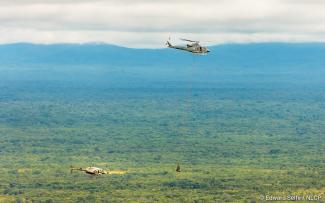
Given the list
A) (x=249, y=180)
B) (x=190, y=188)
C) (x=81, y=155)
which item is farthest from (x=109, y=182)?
(x=81, y=155)

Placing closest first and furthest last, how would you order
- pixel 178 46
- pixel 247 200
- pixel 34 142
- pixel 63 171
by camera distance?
pixel 178 46, pixel 247 200, pixel 63 171, pixel 34 142

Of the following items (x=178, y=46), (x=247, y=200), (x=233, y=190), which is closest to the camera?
(x=178, y=46)

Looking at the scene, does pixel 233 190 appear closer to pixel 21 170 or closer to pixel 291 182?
pixel 291 182

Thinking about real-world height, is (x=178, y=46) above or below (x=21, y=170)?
above

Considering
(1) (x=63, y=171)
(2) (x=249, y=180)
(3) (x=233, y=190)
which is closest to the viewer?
(3) (x=233, y=190)

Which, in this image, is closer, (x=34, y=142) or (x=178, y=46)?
(x=178, y=46)

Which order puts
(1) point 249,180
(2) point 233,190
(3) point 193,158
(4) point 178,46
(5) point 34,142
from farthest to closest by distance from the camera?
1. (5) point 34,142
2. (3) point 193,158
3. (1) point 249,180
4. (2) point 233,190
5. (4) point 178,46

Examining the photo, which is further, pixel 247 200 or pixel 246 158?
pixel 246 158

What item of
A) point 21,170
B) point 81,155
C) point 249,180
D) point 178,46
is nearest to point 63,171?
point 21,170

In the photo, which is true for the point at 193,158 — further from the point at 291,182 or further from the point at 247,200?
the point at 247,200
